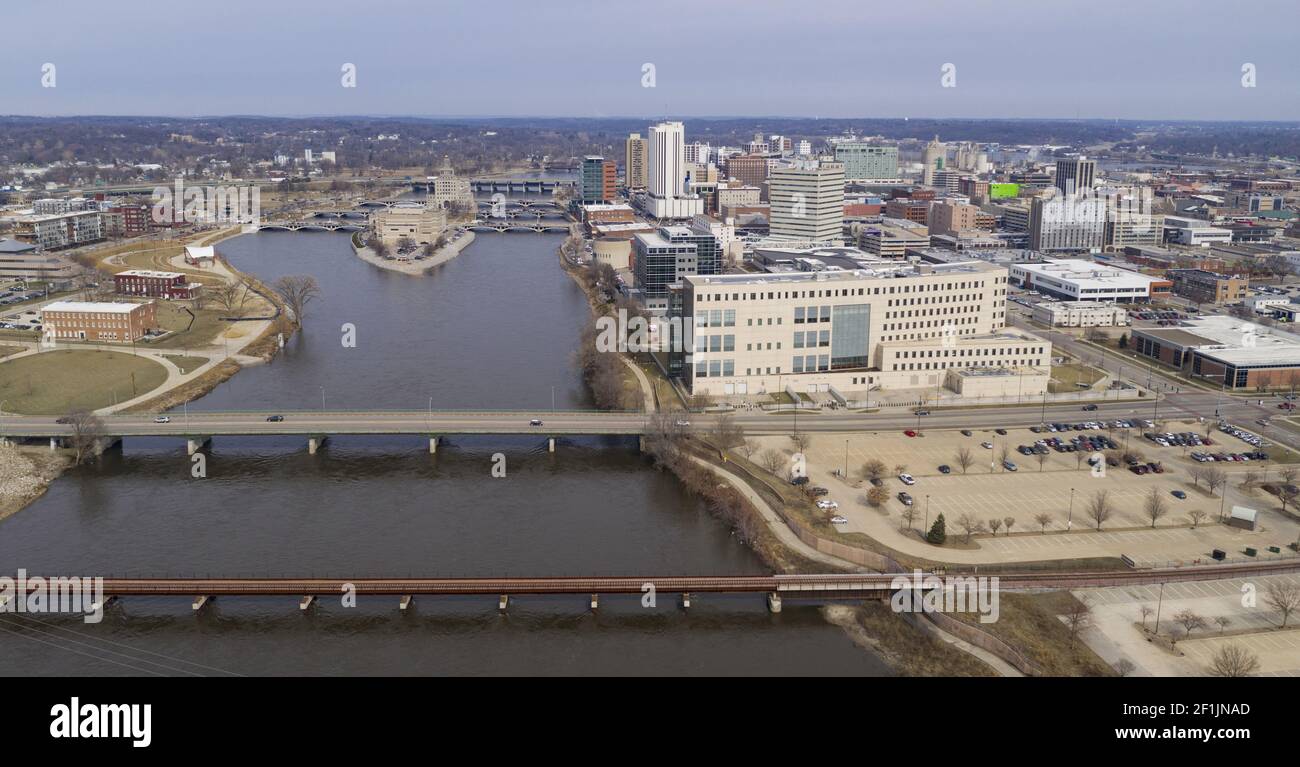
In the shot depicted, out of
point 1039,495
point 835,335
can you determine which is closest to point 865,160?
point 835,335

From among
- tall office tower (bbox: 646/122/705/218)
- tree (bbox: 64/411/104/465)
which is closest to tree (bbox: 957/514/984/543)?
tree (bbox: 64/411/104/465)

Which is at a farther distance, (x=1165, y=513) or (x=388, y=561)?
(x=1165, y=513)

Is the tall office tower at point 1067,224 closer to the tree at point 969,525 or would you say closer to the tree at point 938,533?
the tree at point 969,525

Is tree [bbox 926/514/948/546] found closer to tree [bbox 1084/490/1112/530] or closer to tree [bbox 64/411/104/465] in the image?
tree [bbox 1084/490/1112/530]

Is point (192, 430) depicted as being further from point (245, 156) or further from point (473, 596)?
point (245, 156)

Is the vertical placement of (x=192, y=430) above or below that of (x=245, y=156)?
below
